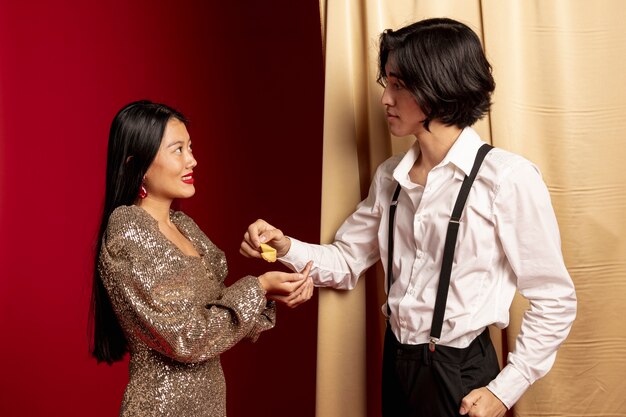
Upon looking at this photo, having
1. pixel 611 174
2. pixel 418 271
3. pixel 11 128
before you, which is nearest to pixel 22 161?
pixel 11 128

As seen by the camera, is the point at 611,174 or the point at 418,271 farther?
the point at 611,174

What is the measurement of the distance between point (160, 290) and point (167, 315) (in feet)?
0.19

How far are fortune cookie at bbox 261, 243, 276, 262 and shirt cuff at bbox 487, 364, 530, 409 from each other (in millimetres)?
546

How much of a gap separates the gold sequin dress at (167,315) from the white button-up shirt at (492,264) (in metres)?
0.36

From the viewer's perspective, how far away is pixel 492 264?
1.63m

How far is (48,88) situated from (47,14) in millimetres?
237

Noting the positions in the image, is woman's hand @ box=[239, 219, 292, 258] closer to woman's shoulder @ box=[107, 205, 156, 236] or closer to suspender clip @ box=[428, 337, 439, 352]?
woman's shoulder @ box=[107, 205, 156, 236]

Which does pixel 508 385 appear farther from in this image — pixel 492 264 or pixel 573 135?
pixel 573 135

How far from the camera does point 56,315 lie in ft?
8.39

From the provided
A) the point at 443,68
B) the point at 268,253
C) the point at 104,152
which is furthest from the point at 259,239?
the point at 104,152

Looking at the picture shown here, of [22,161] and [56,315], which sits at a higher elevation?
[22,161]

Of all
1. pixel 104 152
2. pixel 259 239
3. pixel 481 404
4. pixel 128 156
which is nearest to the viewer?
pixel 481 404

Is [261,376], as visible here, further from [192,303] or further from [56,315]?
[192,303]

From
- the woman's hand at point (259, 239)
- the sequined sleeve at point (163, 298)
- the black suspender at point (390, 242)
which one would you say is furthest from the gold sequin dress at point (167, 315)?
the black suspender at point (390, 242)
